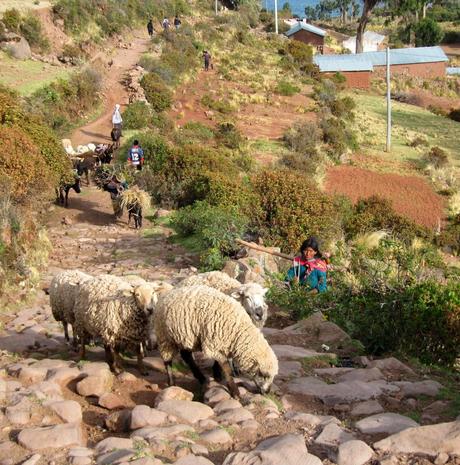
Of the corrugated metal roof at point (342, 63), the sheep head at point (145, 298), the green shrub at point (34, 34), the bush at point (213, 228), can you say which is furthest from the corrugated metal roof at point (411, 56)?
the sheep head at point (145, 298)

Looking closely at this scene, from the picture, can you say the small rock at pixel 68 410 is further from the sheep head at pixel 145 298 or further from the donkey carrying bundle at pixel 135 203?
the donkey carrying bundle at pixel 135 203

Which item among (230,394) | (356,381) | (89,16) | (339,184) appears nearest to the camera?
(230,394)

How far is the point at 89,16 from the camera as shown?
39.1m

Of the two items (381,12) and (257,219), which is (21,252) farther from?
(381,12)

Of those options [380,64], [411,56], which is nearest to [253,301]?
[380,64]

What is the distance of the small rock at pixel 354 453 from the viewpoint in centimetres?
444

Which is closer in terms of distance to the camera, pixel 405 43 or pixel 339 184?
pixel 339 184

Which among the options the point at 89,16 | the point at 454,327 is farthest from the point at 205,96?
the point at 454,327

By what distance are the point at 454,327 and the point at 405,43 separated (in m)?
77.3

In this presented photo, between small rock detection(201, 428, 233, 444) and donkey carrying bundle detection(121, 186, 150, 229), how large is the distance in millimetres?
Answer: 10624

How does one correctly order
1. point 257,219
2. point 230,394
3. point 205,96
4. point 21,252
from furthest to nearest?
point 205,96, point 257,219, point 21,252, point 230,394

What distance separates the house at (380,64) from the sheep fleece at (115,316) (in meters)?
47.0

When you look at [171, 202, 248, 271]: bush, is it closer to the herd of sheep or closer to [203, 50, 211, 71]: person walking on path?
the herd of sheep

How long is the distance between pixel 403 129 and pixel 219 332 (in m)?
35.2
